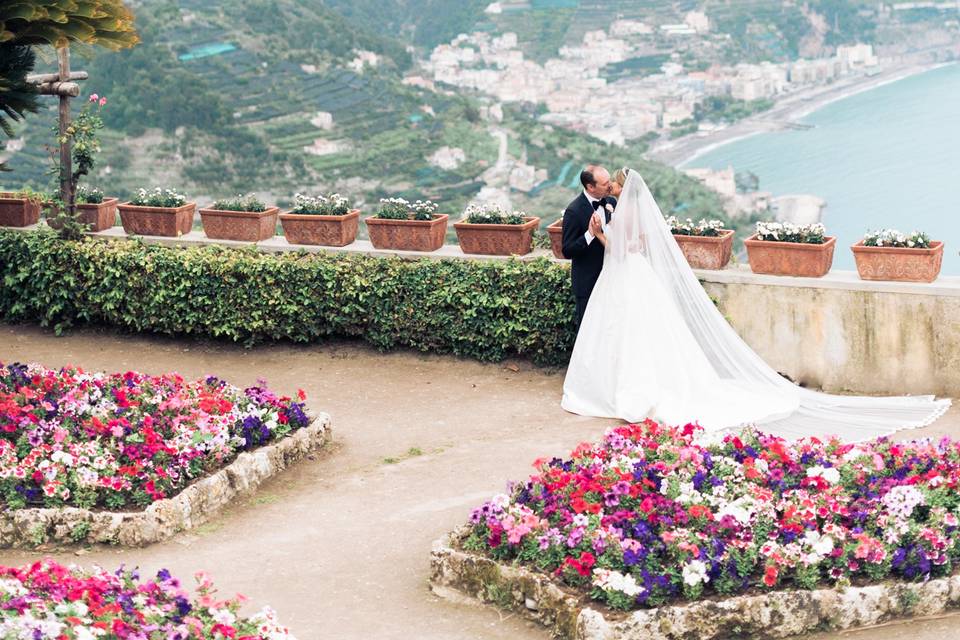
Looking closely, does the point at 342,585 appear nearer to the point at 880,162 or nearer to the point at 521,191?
the point at 521,191

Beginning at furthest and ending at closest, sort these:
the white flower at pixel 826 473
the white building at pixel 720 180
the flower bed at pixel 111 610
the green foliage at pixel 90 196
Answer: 1. the white building at pixel 720 180
2. the green foliage at pixel 90 196
3. the white flower at pixel 826 473
4. the flower bed at pixel 111 610

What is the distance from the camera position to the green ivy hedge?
9.05 meters

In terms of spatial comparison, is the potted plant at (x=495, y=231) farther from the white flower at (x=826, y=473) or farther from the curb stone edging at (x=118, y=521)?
the white flower at (x=826, y=473)

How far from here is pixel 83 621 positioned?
4066 millimetres

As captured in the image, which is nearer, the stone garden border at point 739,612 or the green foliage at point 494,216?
the stone garden border at point 739,612

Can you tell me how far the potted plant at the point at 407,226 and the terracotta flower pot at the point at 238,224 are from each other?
0.99 m

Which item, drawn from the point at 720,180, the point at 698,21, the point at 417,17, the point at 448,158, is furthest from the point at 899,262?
the point at 417,17

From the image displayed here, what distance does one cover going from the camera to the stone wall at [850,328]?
27.5ft

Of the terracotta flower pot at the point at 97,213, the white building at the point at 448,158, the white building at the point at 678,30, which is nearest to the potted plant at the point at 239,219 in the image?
the terracotta flower pot at the point at 97,213

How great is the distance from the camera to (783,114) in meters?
28.9

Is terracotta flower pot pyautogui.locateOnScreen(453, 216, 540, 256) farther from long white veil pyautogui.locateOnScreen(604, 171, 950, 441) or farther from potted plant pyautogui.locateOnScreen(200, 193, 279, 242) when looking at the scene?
potted plant pyautogui.locateOnScreen(200, 193, 279, 242)

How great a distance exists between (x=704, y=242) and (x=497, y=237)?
1593 mm

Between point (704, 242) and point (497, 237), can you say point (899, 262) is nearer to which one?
point (704, 242)

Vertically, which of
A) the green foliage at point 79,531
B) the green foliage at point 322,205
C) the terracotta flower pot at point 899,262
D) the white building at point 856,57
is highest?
the white building at point 856,57
